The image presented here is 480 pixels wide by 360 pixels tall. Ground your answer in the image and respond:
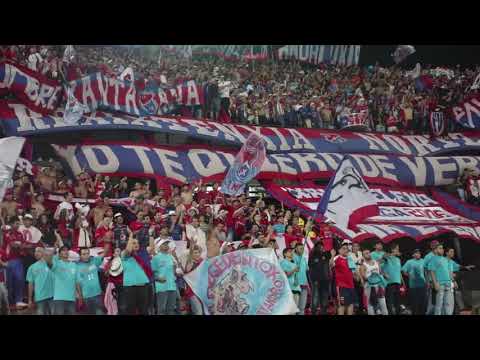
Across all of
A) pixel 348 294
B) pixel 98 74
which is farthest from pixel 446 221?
pixel 98 74

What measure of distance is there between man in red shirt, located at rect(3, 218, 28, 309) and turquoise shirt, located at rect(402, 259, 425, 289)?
14.3 feet

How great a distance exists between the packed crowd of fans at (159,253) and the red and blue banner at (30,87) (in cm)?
73

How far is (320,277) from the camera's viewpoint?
8.19 metres

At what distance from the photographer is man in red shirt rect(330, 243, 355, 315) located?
8227 millimetres

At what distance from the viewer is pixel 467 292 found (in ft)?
27.7

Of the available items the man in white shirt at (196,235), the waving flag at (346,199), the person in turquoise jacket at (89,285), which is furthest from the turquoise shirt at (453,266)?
the person in turquoise jacket at (89,285)

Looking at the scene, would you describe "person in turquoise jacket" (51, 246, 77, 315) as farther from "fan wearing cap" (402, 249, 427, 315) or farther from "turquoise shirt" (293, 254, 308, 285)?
"fan wearing cap" (402, 249, 427, 315)

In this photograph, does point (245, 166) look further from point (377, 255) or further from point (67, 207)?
point (67, 207)

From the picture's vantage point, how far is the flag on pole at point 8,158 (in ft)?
26.1

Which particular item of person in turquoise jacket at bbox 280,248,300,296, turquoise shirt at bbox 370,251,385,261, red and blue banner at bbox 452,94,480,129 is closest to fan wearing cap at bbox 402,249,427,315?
turquoise shirt at bbox 370,251,385,261

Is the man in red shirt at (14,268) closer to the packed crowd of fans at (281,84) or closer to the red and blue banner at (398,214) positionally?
the packed crowd of fans at (281,84)

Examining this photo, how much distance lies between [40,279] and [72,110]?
194 cm

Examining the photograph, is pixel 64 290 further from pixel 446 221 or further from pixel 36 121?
pixel 446 221

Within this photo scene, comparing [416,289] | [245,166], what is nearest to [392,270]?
[416,289]
